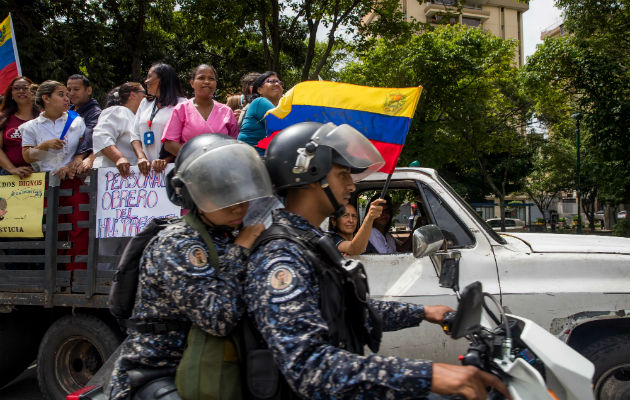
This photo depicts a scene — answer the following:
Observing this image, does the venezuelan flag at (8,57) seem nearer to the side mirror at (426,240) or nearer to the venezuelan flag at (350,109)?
the venezuelan flag at (350,109)

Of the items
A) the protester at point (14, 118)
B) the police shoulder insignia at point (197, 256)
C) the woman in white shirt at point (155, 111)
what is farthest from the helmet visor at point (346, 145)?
the protester at point (14, 118)

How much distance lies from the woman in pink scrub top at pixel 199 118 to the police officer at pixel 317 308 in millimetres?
2578

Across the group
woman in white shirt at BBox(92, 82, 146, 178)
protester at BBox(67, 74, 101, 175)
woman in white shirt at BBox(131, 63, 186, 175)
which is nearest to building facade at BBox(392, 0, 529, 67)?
protester at BBox(67, 74, 101, 175)

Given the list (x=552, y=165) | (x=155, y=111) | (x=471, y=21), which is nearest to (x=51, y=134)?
(x=155, y=111)

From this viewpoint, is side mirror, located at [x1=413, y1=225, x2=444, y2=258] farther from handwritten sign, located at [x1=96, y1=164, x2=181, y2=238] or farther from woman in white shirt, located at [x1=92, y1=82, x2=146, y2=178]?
woman in white shirt, located at [x1=92, y1=82, x2=146, y2=178]

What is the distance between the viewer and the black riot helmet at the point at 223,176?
66.5 inches

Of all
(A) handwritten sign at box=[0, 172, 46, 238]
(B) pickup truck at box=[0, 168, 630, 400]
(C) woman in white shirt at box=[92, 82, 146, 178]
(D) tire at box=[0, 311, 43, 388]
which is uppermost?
(C) woman in white shirt at box=[92, 82, 146, 178]

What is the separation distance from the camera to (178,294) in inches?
63.0

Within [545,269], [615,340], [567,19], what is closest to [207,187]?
[545,269]

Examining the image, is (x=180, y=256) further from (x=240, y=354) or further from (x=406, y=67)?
(x=406, y=67)

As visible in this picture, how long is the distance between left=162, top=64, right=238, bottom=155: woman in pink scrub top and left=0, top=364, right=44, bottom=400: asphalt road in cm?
284

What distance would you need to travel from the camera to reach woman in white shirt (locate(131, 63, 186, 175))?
446 cm

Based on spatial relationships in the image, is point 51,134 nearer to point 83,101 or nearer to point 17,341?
point 83,101

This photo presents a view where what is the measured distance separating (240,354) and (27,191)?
11.5 ft
